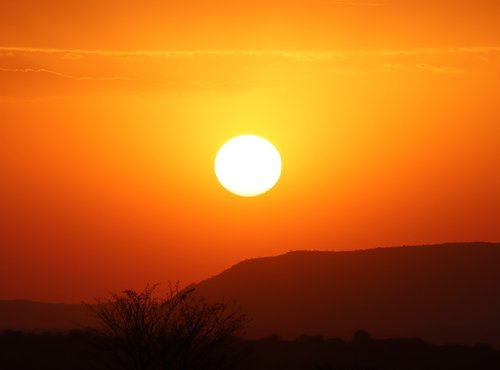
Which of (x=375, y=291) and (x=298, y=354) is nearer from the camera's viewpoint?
(x=298, y=354)

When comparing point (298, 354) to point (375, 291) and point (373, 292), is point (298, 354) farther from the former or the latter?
point (375, 291)

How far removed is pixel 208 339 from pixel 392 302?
380ft

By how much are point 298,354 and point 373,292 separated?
70554mm

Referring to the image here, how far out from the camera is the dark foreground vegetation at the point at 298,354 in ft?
287

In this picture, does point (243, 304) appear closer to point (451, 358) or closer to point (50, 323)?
point (50, 323)

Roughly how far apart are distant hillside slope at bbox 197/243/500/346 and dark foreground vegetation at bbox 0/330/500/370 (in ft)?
124

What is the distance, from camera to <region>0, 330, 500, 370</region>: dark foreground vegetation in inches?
3444

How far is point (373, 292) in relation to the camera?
541 ft

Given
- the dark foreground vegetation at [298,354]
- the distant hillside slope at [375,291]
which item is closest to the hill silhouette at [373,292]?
the distant hillside slope at [375,291]

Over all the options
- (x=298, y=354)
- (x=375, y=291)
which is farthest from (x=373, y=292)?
(x=298, y=354)

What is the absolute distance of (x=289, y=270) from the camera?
572ft

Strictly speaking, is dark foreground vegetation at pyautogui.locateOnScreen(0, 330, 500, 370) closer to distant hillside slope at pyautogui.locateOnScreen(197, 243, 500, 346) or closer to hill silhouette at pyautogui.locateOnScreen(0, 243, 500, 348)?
hill silhouette at pyautogui.locateOnScreen(0, 243, 500, 348)

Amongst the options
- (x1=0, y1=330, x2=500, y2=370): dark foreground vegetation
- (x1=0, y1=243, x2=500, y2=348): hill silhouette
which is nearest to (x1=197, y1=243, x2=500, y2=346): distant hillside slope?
(x1=0, y1=243, x2=500, y2=348): hill silhouette

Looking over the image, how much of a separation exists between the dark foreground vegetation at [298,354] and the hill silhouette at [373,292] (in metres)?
37.5
